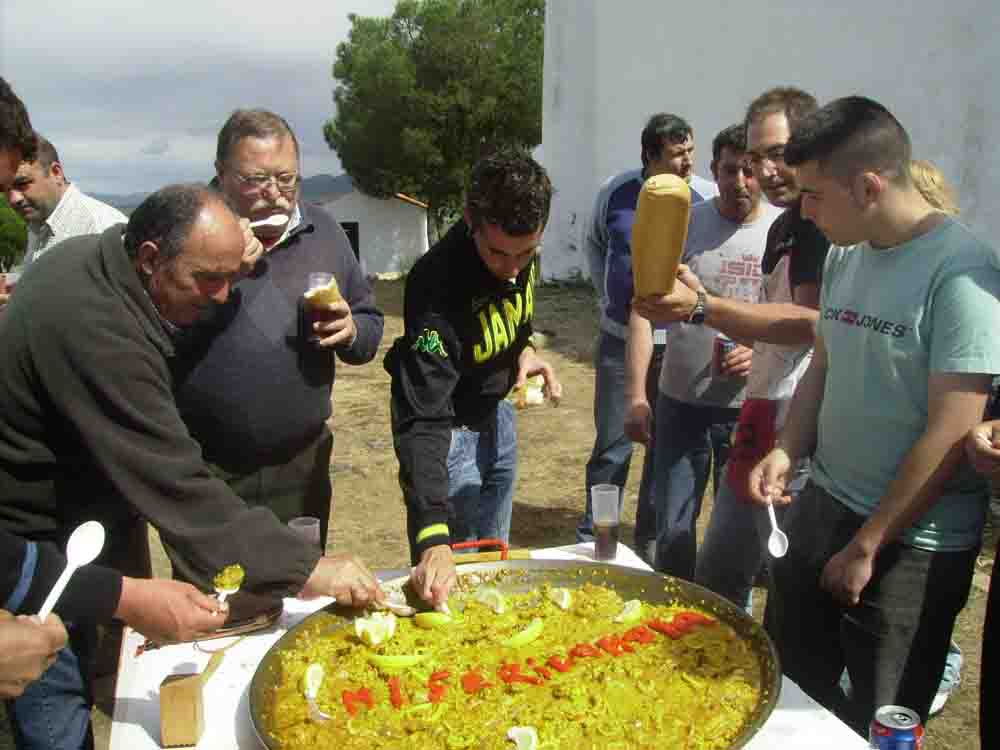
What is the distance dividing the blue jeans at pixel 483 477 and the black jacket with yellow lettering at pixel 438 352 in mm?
292

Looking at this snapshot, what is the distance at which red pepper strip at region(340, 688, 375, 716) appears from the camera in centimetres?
194

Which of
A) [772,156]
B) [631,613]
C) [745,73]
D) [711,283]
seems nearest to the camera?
[631,613]

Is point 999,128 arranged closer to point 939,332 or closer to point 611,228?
point 611,228

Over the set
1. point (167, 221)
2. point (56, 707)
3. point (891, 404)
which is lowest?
point (56, 707)

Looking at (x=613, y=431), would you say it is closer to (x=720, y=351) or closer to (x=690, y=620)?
(x=720, y=351)

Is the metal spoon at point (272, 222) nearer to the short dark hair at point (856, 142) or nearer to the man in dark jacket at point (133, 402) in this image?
the man in dark jacket at point (133, 402)

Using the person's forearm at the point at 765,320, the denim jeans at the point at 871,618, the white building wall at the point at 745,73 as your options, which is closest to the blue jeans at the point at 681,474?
the person's forearm at the point at 765,320

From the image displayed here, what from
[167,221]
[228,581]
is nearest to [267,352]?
[167,221]

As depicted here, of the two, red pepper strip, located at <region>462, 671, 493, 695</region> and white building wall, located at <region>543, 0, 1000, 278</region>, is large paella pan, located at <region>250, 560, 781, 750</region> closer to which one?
red pepper strip, located at <region>462, 671, 493, 695</region>

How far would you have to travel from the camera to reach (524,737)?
1768 millimetres

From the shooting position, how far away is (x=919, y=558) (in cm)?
227

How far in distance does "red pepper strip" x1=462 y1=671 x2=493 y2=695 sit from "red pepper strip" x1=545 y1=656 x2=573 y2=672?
0.17 meters

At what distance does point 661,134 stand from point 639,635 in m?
3.07

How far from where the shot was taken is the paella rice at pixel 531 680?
1.82 m
